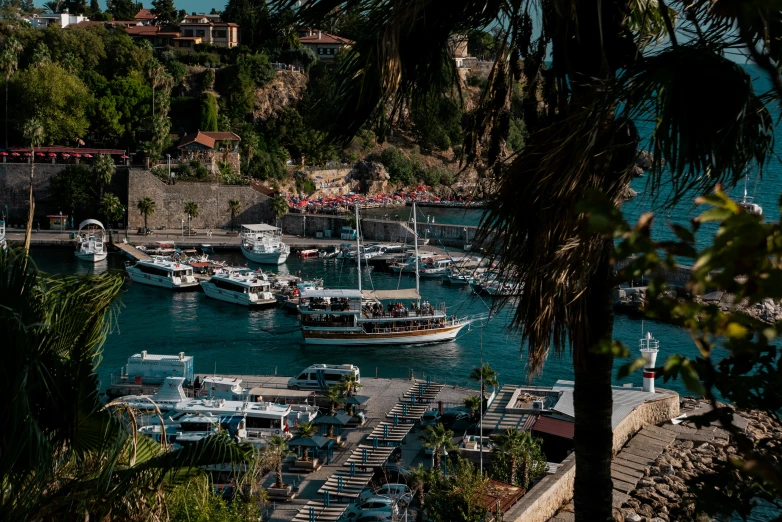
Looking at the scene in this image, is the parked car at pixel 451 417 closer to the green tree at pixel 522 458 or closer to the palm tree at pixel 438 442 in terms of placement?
the palm tree at pixel 438 442

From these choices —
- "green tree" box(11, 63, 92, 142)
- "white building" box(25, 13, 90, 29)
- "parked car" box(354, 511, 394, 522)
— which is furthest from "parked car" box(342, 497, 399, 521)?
"white building" box(25, 13, 90, 29)

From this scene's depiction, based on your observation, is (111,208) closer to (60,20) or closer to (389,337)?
(389,337)

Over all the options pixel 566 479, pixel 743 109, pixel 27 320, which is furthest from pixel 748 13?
pixel 566 479

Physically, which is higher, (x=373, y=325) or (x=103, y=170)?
(x=103, y=170)

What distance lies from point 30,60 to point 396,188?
2760 cm

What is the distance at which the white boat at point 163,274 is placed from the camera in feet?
156

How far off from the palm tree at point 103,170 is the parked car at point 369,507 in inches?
1680

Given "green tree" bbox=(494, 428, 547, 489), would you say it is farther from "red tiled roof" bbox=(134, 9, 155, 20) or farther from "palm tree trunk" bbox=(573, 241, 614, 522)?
"red tiled roof" bbox=(134, 9, 155, 20)

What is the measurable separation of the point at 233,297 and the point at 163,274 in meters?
4.83

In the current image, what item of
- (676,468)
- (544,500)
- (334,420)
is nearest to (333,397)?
(334,420)

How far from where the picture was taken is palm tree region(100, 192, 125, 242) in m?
57.8

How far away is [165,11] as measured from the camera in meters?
87.2

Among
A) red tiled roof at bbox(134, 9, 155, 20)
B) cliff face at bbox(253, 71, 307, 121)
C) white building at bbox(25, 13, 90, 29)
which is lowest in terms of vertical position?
cliff face at bbox(253, 71, 307, 121)

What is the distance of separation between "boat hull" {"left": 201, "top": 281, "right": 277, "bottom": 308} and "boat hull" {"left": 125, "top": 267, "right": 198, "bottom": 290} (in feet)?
5.73
